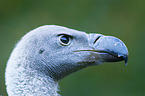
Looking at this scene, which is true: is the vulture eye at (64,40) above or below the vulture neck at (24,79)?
above

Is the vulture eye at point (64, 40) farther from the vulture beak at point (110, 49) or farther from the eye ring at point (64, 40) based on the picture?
the vulture beak at point (110, 49)

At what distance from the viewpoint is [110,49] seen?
13.1 ft

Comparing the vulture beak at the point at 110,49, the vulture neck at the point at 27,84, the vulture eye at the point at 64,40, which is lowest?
the vulture neck at the point at 27,84

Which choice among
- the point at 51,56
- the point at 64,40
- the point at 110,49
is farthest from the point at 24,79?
the point at 110,49

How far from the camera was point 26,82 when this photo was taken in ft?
12.8

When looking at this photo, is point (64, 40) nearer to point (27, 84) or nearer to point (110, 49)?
point (110, 49)

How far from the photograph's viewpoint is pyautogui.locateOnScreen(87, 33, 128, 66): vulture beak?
3.99 m

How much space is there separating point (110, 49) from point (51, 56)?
81 centimetres

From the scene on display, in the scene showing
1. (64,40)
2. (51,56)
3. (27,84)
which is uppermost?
(64,40)

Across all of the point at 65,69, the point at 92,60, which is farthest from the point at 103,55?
the point at 65,69

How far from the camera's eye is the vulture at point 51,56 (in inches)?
155

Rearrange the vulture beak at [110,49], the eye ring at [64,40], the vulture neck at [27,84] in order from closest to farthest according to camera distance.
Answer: the vulture neck at [27,84] < the vulture beak at [110,49] < the eye ring at [64,40]

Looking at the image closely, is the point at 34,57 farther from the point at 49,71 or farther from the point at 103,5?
the point at 103,5

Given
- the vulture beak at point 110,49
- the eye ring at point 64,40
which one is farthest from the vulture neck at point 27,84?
the vulture beak at point 110,49
